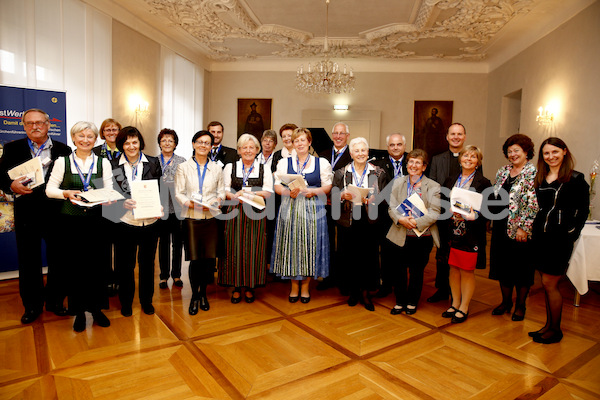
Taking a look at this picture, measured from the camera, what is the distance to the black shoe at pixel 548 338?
119 inches

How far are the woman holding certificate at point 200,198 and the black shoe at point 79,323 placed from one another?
2.68ft

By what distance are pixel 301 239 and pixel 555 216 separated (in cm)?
201

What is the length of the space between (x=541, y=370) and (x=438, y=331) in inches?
29.9

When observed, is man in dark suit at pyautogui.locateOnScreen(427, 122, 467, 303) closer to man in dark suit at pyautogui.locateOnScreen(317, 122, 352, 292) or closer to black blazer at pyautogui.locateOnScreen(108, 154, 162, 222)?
man in dark suit at pyautogui.locateOnScreen(317, 122, 352, 292)

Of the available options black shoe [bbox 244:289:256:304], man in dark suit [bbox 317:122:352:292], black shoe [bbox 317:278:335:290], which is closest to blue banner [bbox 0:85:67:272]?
black shoe [bbox 244:289:256:304]

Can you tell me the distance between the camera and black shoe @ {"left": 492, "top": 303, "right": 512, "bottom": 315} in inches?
141

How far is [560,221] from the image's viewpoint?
286cm

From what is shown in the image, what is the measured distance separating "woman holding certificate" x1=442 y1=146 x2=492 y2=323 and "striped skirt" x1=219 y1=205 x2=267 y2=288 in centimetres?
167

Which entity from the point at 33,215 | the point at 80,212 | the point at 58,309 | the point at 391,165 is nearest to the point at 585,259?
the point at 391,165

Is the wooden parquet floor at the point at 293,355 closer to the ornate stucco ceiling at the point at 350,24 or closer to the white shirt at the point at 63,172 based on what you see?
the white shirt at the point at 63,172

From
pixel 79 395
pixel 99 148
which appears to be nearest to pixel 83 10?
pixel 99 148

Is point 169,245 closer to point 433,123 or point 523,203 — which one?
point 523,203

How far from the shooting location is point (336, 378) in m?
2.46

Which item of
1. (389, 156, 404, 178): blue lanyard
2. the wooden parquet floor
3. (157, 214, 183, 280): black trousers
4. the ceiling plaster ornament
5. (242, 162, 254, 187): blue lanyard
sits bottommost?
the wooden parquet floor
